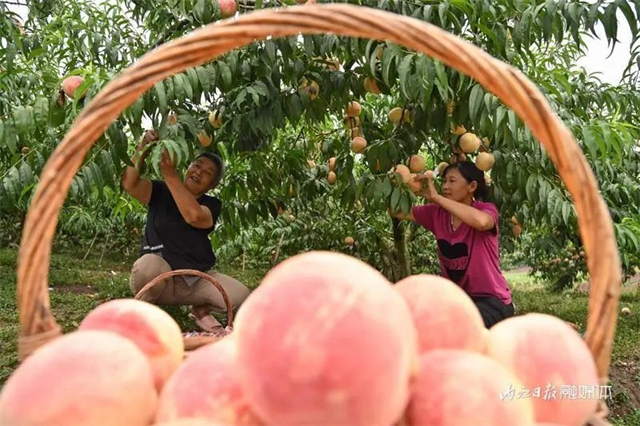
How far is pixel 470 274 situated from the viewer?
8.66ft

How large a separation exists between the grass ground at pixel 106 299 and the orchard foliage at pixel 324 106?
2.80ft

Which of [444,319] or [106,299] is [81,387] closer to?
[444,319]

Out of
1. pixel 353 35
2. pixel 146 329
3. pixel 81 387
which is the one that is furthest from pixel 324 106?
pixel 81 387

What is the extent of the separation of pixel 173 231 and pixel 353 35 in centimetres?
243

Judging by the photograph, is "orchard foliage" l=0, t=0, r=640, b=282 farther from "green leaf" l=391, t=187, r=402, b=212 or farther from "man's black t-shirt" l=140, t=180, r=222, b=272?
"man's black t-shirt" l=140, t=180, r=222, b=272

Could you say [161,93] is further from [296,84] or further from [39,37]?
[39,37]

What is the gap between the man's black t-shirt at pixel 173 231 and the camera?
10.0ft

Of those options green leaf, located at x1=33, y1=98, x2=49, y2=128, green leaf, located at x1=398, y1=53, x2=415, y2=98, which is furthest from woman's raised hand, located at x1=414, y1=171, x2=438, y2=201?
green leaf, located at x1=33, y1=98, x2=49, y2=128

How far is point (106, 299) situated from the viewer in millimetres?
5578

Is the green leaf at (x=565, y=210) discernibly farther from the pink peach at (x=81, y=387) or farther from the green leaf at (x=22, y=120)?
the green leaf at (x=22, y=120)

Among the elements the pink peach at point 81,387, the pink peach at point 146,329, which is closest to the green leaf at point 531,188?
the pink peach at point 146,329

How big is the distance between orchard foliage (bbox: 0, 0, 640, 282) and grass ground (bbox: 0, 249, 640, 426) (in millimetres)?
853

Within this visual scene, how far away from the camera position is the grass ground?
9.63ft

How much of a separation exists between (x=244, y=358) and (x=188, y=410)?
0.44 ft
